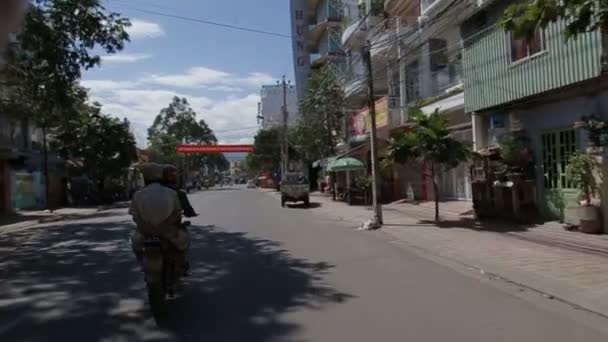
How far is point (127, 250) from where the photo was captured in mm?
14273

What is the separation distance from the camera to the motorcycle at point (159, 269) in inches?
279

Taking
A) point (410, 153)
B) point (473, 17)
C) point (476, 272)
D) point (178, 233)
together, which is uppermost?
point (473, 17)

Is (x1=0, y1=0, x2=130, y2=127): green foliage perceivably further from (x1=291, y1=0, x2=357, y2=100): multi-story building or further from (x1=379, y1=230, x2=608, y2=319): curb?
(x1=291, y1=0, x2=357, y2=100): multi-story building

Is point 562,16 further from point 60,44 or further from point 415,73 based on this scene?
point 415,73

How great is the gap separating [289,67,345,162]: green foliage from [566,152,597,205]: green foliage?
26.5 meters

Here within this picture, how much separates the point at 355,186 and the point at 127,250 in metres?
18.7

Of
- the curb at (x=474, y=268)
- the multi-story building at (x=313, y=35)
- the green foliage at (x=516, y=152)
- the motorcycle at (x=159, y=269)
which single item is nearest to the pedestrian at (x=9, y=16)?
the motorcycle at (x=159, y=269)

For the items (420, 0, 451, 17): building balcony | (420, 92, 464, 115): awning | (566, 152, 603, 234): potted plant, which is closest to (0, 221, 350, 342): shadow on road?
(566, 152, 603, 234): potted plant

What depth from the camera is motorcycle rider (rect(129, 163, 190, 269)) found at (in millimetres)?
7562

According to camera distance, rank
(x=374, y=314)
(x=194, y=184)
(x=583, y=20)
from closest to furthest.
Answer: (x=583, y=20), (x=374, y=314), (x=194, y=184)

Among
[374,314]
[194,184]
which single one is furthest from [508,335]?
[194,184]

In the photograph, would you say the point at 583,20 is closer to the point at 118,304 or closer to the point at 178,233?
the point at 178,233

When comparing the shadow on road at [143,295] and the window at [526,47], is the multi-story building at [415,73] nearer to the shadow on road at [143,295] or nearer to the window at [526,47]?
the window at [526,47]

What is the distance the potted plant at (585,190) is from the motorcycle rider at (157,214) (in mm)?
9224
